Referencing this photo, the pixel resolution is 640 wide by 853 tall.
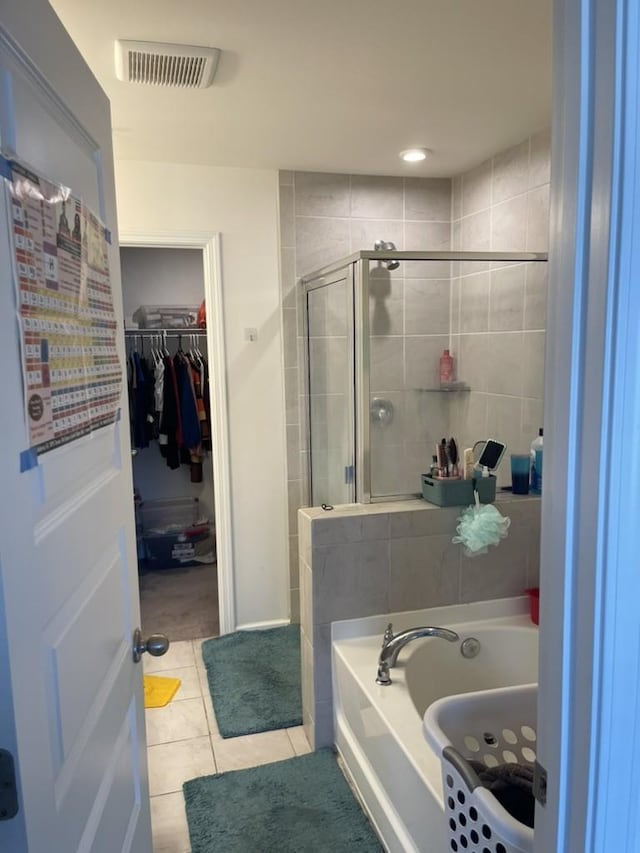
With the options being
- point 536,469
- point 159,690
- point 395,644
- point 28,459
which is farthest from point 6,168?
point 159,690

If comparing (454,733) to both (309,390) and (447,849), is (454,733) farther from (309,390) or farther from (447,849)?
(309,390)

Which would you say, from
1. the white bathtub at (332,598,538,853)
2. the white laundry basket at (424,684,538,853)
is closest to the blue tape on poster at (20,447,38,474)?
the white laundry basket at (424,684,538,853)

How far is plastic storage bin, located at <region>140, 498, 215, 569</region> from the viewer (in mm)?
4293

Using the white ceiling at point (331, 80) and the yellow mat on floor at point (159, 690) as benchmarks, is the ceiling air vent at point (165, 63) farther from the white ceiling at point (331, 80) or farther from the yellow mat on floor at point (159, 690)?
the yellow mat on floor at point (159, 690)

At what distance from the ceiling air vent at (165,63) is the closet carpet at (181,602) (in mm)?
2684

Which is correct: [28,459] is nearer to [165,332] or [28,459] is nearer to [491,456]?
[491,456]

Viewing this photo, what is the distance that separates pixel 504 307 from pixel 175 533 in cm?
281

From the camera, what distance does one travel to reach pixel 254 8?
1.61 metres

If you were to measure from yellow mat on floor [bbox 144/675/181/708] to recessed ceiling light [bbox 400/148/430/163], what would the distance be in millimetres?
2768

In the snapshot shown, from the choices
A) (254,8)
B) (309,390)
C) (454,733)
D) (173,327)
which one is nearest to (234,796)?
(454,733)

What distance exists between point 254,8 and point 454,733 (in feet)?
6.56

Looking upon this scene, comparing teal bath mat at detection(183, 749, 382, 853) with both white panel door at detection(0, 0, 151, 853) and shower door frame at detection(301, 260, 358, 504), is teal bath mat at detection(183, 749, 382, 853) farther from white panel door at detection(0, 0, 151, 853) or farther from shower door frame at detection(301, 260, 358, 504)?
shower door frame at detection(301, 260, 358, 504)

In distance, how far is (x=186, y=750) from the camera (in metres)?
2.34

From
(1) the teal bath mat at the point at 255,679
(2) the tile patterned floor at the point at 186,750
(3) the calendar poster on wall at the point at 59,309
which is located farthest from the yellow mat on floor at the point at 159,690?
(3) the calendar poster on wall at the point at 59,309
